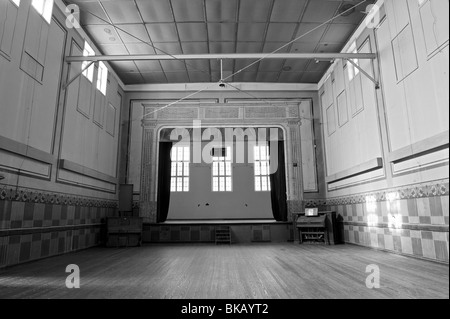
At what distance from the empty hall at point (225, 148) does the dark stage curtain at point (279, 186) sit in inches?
2.5

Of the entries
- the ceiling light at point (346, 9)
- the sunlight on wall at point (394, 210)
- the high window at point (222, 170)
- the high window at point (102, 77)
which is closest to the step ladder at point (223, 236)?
the high window at point (222, 170)

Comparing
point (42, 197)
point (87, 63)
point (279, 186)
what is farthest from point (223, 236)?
point (87, 63)

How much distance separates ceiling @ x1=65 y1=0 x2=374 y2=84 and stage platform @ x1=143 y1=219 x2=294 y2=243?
4.23m

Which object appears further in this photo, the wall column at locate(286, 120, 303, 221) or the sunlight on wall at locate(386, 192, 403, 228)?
the wall column at locate(286, 120, 303, 221)

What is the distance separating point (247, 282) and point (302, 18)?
203 inches

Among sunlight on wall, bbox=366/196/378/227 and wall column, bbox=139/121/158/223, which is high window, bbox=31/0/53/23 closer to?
wall column, bbox=139/121/158/223

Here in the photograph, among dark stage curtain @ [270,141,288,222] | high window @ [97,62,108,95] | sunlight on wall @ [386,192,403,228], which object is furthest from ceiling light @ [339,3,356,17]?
high window @ [97,62,108,95]

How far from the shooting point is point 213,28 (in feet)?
20.1

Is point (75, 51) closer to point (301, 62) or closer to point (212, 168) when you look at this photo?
point (301, 62)

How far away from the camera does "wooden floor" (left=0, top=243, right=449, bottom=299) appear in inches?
100

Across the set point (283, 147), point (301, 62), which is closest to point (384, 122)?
point (301, 62)

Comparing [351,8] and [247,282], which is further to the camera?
[351,8]

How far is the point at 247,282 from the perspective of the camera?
301 cm

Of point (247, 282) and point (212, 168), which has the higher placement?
point (212, 168)
